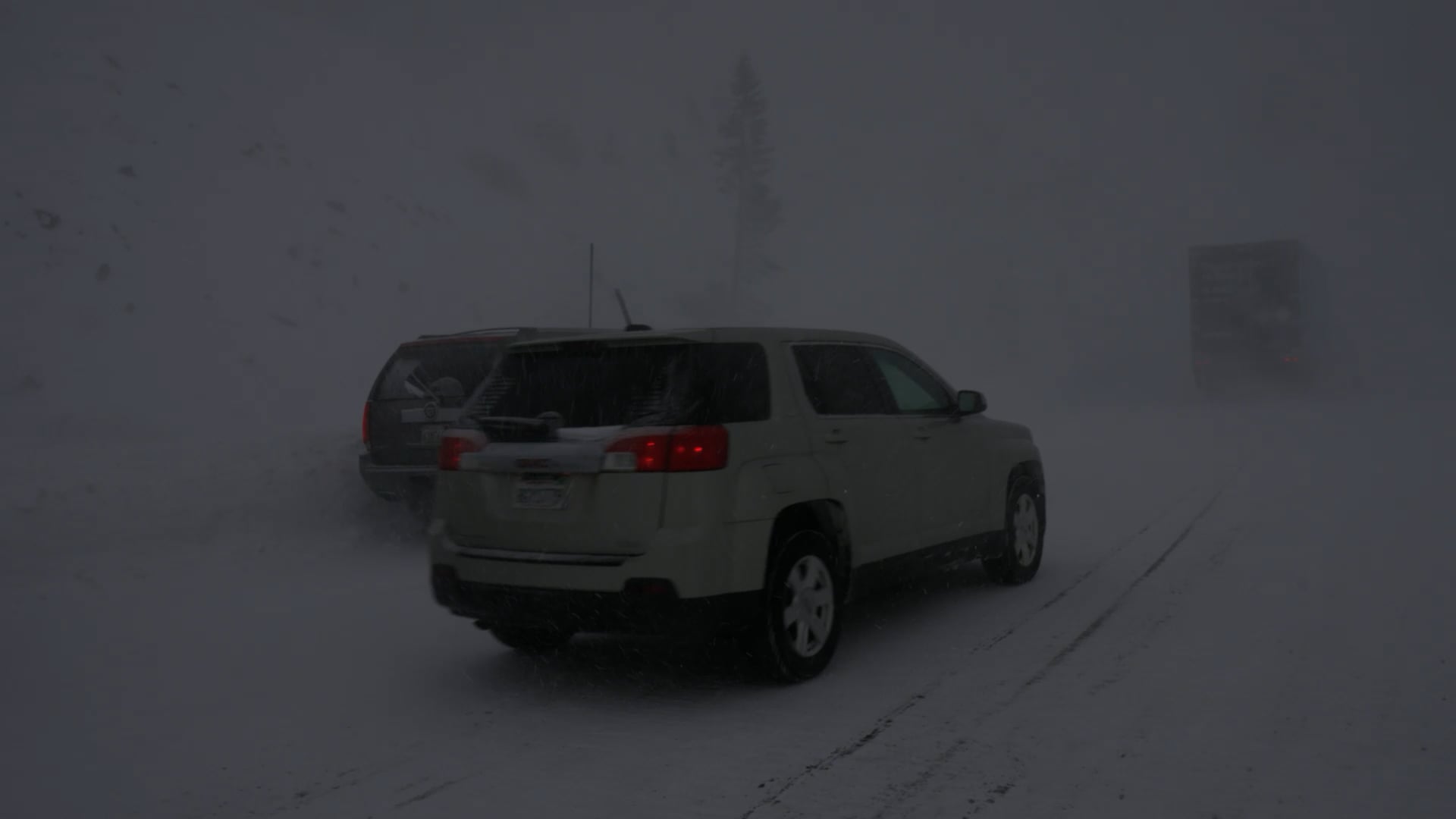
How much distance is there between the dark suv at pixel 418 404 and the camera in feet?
29.6

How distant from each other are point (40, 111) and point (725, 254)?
33311mm

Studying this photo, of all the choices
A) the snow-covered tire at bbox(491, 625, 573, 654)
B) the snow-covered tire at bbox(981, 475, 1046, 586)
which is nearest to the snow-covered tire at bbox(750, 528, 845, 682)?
the snow-covered tire at bbox(491, 625, 573, 654)

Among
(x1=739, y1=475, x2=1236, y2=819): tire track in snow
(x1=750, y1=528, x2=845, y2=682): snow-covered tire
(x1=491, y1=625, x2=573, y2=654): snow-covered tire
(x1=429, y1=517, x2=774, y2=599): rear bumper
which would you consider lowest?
(x1=739, y1=475, x2=1236, y2=819): tire track in snow

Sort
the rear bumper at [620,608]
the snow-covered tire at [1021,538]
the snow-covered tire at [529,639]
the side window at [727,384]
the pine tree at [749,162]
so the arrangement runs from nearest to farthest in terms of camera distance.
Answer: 1. the rear bumper at [620,608]
2. the side window at [727,384]
3. the snow-covered tire at [529,639]
4. the snow-covered tire at [1021,538]
5. the pine tree at [749,162]

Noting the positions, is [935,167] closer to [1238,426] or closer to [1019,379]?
[1019,379]

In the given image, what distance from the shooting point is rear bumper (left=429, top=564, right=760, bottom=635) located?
15.9 ft

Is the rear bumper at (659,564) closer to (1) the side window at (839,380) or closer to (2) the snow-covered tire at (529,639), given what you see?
(2) the snow-covered tire at (529,639)

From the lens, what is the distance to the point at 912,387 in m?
6.99

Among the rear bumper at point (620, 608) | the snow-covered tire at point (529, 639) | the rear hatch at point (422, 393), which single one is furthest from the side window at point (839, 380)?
the rear hatch at point (422, 393)

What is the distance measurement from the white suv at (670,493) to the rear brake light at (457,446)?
0.04 ft

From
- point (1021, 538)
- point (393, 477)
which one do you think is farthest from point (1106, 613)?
point (393, 477)

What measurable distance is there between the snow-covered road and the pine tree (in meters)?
40.6

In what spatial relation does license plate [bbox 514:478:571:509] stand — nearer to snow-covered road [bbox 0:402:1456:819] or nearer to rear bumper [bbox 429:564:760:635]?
rear bumper [bbox 429:564:760:635]

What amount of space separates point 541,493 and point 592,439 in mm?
367
